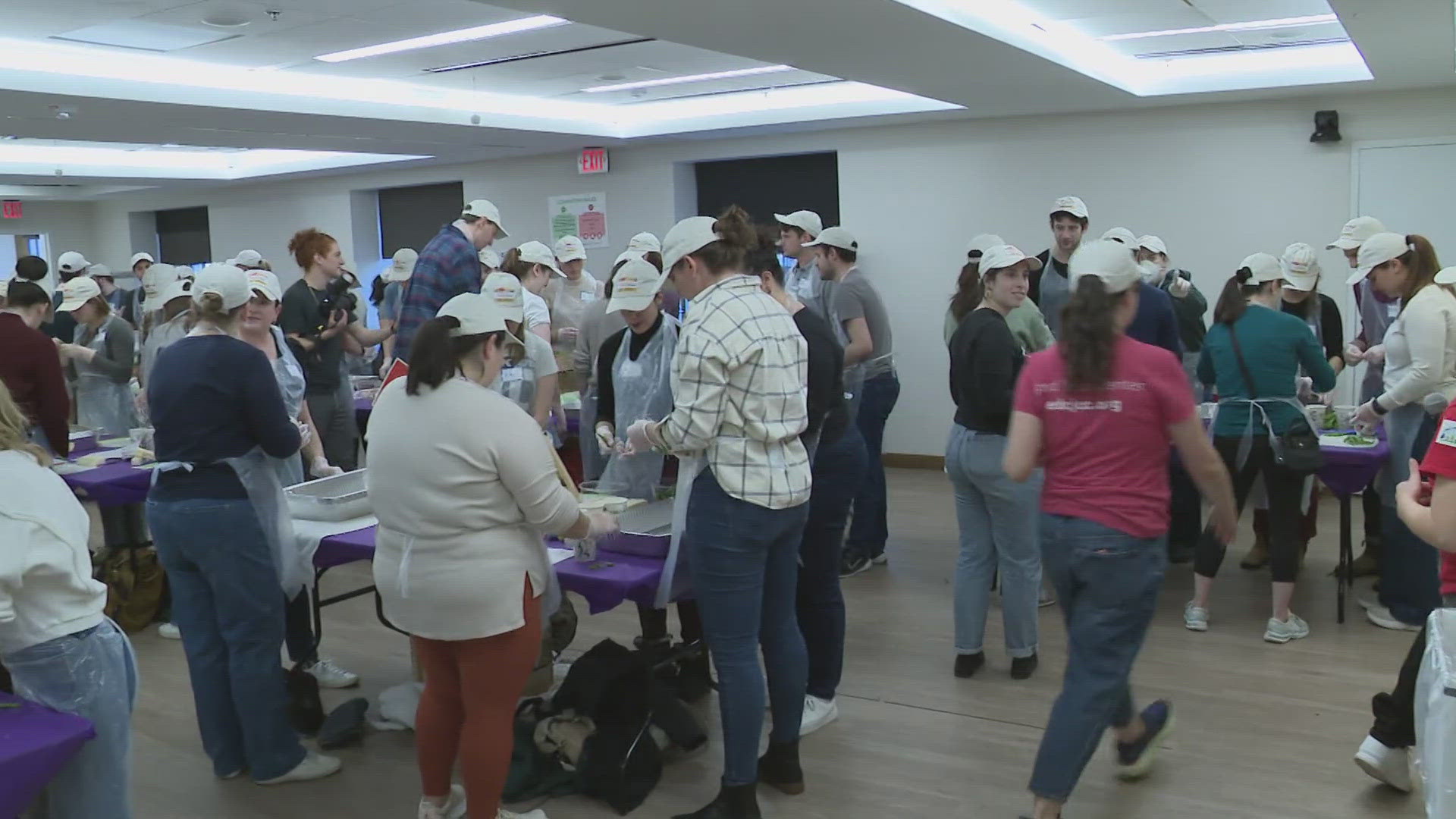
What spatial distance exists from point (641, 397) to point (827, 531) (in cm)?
86

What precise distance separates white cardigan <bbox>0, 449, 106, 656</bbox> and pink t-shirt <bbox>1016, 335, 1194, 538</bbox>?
1.93 m

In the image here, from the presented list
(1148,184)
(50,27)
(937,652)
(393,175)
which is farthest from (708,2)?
(393,175)

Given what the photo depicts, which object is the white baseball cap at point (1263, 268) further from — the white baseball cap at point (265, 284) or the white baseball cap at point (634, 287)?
the white baseball cap at point (265, 284)

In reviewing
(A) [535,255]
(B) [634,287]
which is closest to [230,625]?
(B) [634,287]

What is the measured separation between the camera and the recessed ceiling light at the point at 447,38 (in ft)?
17.3

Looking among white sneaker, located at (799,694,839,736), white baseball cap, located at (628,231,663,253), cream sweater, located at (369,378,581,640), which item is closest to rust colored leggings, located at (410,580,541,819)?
cream sweater, located at (369,378,581,640)

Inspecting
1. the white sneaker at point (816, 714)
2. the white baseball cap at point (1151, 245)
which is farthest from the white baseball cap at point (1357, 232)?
the white sneaker at point (816, 714)

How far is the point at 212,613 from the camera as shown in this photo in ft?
10.4

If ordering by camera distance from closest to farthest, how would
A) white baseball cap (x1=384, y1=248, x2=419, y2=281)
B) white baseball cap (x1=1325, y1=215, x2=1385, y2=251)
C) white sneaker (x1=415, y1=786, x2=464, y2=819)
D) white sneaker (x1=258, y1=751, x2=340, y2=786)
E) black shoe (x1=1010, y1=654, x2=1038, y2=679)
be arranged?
white sneaker (x1=415, y1=786, x2=464, y2=819) < white sneaker (x1=258, y1=751, x2=340, y2=786) < black shoe (x1=1010, y1=654, x2=1038, y2=679) < white baseball cap (x1=1325, y1=215, x2=1385, y2=251) < white baseball cap (x1=384, y1=248, x2=419, y2=281)

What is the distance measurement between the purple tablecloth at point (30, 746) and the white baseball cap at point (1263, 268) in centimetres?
385

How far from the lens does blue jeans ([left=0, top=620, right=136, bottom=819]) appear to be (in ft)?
7.15

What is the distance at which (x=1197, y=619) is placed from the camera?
14.5 feet

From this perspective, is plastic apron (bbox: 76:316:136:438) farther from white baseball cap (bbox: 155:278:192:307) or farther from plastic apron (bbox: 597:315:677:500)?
plastic apron (bbox: 597:315:677:500)

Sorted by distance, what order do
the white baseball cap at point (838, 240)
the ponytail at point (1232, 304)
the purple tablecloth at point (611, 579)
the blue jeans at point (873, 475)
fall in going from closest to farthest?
the purple tablecloth at point (611, 579), the ponytail at point (1232, 304), the white baseball cap at point (838, 240), the blue jeans at point (873, 475)
